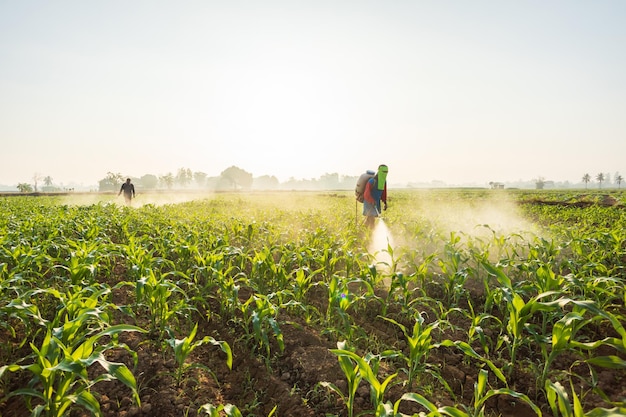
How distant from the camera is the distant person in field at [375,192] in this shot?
905 centimetres

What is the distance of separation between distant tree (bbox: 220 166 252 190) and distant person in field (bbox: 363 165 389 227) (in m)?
142

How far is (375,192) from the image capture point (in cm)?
930

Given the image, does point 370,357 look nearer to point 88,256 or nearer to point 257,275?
point 257,275

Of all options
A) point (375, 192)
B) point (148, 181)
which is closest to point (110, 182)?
point (148, 181)

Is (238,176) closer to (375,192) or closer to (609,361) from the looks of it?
(375,192)

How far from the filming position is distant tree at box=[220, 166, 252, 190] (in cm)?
14725

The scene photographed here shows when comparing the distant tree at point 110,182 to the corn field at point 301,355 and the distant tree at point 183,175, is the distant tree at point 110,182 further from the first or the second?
the corn field at point 301,355

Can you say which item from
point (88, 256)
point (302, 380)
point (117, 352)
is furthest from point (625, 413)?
point (88, 256)

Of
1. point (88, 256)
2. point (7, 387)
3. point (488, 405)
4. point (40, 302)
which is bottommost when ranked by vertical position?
point (488, 405)

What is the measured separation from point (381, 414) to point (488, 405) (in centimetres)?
146

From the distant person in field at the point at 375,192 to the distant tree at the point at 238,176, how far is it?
142 meters

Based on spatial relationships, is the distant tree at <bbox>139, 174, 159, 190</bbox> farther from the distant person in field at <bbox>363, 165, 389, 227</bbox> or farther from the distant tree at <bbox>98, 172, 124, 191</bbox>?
the distant person in field at <bbox>363, 165, 389, 227</bbox>

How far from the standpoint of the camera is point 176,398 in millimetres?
2648

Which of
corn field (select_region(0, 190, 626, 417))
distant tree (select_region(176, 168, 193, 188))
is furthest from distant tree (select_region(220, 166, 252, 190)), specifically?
corn field (select_region(0, 190, 626, 417))
